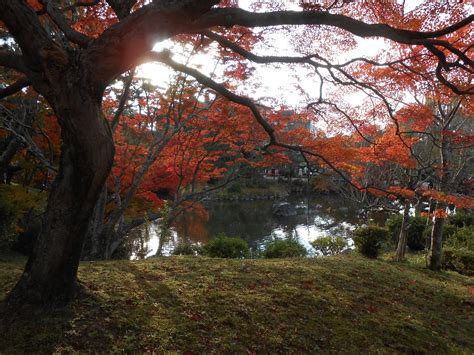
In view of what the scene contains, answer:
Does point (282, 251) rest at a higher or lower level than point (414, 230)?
lower

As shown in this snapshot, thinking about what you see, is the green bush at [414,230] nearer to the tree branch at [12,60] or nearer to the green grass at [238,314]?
the green grass at [238,314]

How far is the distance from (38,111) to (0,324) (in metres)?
8.22

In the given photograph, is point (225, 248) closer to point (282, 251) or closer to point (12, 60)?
point (282, 251)

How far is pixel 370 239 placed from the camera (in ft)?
32.8

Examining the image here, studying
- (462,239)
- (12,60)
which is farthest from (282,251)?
(12,60)

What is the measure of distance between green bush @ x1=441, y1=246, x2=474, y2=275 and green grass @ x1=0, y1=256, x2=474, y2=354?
334 centimetres

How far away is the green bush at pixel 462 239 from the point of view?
1229 cm

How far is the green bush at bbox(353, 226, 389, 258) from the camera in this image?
9992 mm

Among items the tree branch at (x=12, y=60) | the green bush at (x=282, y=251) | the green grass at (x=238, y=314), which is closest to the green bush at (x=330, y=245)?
the green bush at (x=282, y=251)

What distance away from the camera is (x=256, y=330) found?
3.59m

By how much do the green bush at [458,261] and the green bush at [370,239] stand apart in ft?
5.72

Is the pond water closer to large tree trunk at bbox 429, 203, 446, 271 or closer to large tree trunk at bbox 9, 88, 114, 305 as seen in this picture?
large tree trunk at bbox 429, 203, 446, 271

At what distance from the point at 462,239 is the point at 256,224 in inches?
536

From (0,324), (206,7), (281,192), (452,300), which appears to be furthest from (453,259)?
(281,192)
